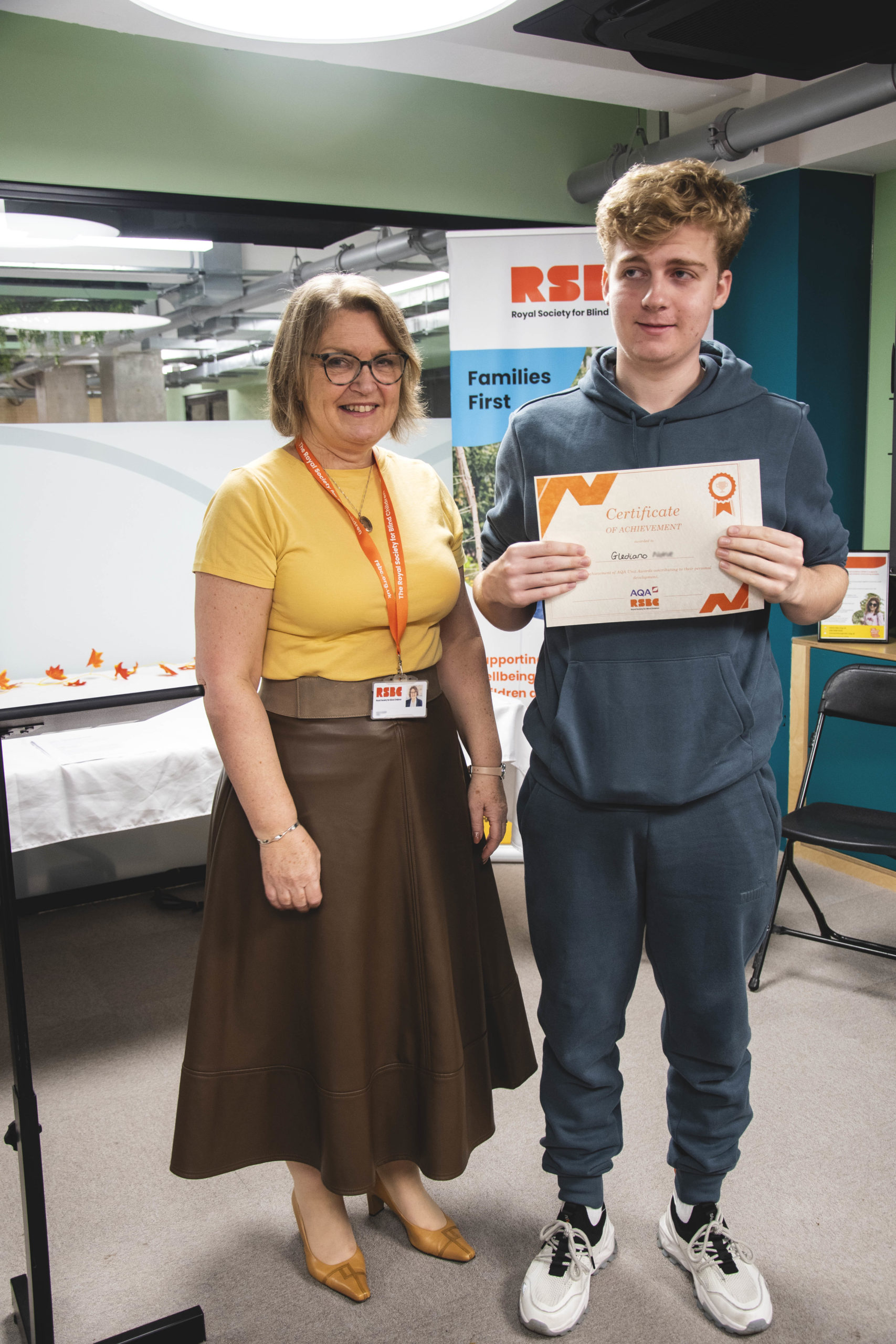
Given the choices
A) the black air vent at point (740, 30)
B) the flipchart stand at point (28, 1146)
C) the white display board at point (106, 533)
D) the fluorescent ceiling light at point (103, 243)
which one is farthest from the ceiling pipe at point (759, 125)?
the flipchart stand at point (28, 1146)

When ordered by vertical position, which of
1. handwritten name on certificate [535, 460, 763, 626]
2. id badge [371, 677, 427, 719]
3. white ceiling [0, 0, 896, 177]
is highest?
white ceiling [0, 0, 896, 177]

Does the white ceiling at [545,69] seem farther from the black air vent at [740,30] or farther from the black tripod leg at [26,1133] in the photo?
the black tripod leg at [26,1133]

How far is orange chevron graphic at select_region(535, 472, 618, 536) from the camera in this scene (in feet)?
5.25

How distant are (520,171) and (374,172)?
701 mm

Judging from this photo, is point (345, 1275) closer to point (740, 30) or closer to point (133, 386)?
point (740, 30)

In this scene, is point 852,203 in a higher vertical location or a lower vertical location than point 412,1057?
higher

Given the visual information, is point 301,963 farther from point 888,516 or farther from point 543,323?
point 888,516

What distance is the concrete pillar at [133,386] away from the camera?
3.97 meters

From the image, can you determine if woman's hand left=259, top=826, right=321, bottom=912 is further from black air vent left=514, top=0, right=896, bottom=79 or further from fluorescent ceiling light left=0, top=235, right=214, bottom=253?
fluorescent ceiling light left=0, top=235, right=214, bottom=253

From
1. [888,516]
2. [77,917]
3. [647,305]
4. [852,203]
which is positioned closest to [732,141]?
[852,203]

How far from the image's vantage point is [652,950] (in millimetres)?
1837

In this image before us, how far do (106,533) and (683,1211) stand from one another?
10.2 feet

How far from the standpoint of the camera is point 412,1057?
1878mm

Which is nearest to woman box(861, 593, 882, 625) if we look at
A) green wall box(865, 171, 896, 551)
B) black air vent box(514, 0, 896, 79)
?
green wall box(865, 171, 896, 551)
